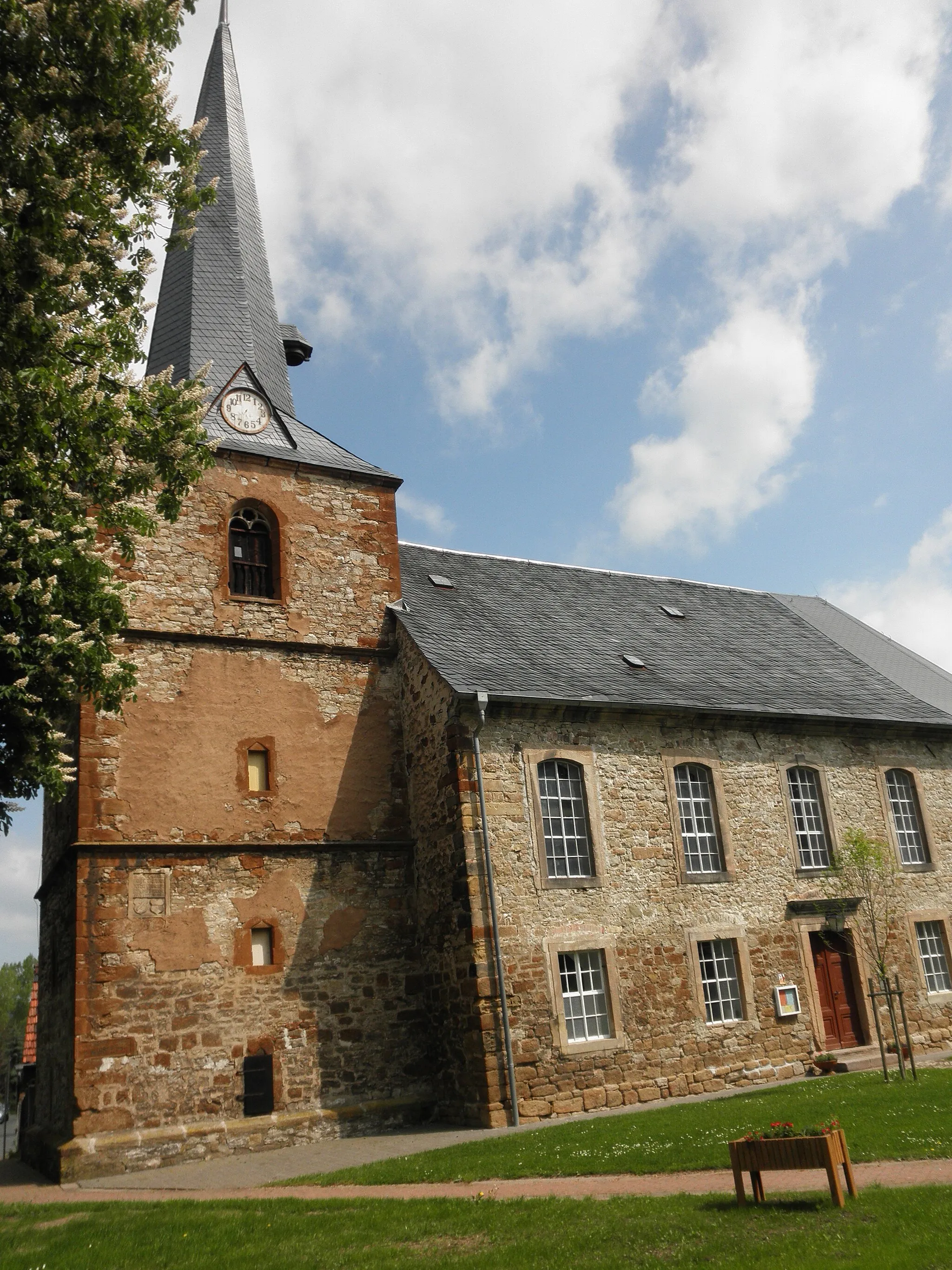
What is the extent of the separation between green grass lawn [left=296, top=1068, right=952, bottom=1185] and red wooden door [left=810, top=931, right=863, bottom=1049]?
12.6 feet

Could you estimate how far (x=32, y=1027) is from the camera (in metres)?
18.8

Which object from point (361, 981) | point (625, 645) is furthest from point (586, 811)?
point (625, 645)

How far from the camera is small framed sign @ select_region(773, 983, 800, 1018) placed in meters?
16.4

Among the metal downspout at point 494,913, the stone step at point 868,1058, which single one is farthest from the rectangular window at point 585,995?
the stone step at point 868,1058

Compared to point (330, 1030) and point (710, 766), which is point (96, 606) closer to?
point (330, 1030)

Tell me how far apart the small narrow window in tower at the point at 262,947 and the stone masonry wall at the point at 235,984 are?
0.30 ft

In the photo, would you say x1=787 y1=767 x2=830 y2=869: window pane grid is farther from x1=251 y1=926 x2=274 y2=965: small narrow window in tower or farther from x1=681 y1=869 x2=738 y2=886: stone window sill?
x1=251 y1=926 x2=274 y2=965: small narrow window in tower

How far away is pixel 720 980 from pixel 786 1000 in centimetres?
132

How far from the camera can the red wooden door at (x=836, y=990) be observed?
17109 mm

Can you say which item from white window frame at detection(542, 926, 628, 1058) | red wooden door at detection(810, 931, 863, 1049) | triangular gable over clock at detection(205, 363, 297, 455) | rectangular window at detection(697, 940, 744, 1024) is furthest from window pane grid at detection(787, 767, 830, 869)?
triangular gable over clock at detection(205, 363, 297, 455)

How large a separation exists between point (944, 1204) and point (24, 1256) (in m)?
6.89

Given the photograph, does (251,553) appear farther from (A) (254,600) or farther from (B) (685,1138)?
(B) (685,1138)

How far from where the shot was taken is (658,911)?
15789 millimetres

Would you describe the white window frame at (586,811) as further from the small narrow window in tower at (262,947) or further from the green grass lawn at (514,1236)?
the green grass lawn at (514,1236)
